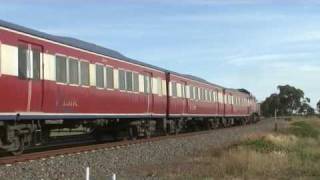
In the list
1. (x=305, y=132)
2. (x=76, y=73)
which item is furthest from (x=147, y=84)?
(x=305, y=132)

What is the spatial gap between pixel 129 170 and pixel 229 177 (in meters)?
2.85

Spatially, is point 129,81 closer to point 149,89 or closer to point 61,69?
point 149,89

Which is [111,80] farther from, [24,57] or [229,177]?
[229,177]

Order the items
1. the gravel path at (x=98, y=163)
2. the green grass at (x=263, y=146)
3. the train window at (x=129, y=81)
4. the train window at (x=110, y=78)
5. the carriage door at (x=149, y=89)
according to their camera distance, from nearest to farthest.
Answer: the gravel path at (x=98, y=163)
the green grass at (x=263, y=146)
the train window at (x=110, y=78)
the train window at (x=129, y=81)
the carriage door at (x=149, y=89)

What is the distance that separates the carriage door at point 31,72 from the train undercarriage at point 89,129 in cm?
58

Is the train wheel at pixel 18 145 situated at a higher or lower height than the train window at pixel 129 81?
lower

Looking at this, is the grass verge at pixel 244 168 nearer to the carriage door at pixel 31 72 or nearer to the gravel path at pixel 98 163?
the gravel path at pixel 98 163

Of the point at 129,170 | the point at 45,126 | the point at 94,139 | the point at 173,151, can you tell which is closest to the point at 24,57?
the point at 45,126

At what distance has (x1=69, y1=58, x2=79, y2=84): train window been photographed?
66.9 ft

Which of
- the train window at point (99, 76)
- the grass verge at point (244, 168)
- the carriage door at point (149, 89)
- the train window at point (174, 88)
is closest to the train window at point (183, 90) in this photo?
the train window at point (174, 88)

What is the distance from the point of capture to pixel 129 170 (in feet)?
50.2

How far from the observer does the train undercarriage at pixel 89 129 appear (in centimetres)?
1706

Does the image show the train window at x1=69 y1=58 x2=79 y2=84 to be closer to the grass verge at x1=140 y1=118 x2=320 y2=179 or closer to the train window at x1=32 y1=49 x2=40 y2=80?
the train window at x1=32 y1=49 x2=40 y2=80

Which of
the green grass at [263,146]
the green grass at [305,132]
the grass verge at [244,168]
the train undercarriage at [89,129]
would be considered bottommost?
the grass verge at [244,168]
